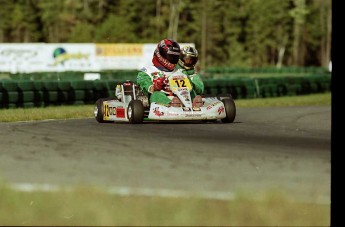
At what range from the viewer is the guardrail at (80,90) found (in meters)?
22.5

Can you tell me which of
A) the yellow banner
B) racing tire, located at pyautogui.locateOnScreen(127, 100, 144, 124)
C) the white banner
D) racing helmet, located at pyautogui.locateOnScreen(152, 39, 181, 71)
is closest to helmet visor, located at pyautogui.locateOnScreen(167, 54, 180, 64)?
racing helmet, located at pyautogui.locateOnScreen(152, 39, 181, 71)

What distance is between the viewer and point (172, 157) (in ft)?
34.2

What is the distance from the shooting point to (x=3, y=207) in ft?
23.6

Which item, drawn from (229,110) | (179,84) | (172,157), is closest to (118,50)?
(229,110)

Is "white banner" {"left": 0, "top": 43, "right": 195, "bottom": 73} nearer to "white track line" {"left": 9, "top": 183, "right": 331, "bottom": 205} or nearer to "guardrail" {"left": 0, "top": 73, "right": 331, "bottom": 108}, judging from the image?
"guardrail" {"left": 0, "top": 73, "right": 331, "bottom": 108}

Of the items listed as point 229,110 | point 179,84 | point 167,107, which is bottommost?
point 229,110

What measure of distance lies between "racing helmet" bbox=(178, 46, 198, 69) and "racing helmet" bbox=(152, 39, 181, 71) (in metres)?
0.22

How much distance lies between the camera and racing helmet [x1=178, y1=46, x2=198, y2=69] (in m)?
16.5

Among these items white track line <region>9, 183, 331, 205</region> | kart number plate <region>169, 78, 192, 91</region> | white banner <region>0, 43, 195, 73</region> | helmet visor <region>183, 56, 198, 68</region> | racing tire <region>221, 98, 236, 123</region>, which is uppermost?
helmet visor <region>183, 56, 198, 68</region>

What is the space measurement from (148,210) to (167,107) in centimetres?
855

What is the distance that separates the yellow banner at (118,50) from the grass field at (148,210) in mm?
57134

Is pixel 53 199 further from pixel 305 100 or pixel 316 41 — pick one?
pixel 316 41

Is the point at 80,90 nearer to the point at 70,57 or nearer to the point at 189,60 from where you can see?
the point at 189,60
